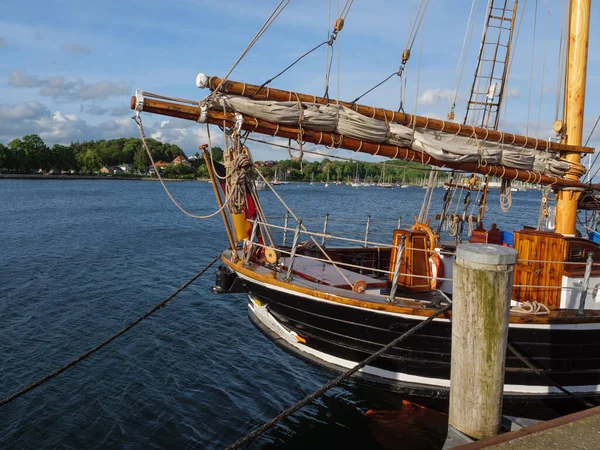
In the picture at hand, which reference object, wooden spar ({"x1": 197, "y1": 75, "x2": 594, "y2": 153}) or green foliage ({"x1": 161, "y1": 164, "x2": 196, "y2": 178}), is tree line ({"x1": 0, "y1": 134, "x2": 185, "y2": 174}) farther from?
wooden spar ({"x1": 197, "y1": 75, "x2": 594, "y2": 153})

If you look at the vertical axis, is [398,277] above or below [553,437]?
above

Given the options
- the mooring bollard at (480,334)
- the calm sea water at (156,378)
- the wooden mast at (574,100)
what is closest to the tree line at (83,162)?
the calm sea water at (156,378)

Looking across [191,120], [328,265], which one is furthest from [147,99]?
[328,265]

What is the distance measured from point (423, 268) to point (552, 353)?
2382mm

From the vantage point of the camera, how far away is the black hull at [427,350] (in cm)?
770

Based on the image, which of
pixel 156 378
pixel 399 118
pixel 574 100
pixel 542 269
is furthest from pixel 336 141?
pixel 156 378

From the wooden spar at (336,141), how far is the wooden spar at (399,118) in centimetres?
43

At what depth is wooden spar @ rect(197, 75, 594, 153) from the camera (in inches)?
324

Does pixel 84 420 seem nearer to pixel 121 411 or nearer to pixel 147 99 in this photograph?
pixel 121 411

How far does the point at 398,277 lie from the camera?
324 inches

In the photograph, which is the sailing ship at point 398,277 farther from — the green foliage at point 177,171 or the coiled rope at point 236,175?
the green foliage at point 177,171

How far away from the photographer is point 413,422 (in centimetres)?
905

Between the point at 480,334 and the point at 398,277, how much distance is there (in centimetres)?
288

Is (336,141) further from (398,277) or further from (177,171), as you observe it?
(177,171)
